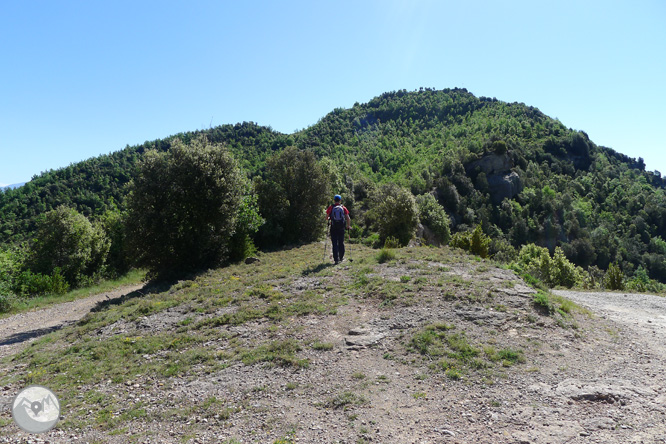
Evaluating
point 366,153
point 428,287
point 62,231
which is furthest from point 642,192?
point 62,231

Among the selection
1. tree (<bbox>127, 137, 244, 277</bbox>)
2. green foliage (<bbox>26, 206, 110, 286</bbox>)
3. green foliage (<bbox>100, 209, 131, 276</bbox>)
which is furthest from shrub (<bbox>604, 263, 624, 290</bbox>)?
green foliage (<bbox>26, 206, 110, 286</bbox>)

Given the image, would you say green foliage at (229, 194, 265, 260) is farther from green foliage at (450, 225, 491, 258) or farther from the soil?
green foliage at (450, 225, 491, 258)

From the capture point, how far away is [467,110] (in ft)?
501

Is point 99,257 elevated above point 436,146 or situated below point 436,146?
below

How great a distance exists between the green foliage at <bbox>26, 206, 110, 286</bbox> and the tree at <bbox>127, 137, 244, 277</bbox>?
8337 mm

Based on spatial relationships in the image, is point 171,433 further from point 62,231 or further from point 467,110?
point 467,110

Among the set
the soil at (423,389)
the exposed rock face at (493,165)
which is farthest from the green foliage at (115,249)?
the exposed rock face at (493,165)

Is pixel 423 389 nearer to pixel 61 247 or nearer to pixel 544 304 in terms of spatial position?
pixel 544 304

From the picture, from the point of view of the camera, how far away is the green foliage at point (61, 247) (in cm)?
2156

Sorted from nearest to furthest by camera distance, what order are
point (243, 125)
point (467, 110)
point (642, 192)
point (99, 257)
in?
point (99, 257) < point (642, 192) < point (243, 125) < point (467, 110)

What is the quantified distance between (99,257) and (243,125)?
371 ft

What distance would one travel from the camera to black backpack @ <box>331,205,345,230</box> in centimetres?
1371

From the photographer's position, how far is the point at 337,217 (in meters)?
13.7

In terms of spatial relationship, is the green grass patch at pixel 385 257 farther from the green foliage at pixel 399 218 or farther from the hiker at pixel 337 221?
the green foliage at pixel 399 218
